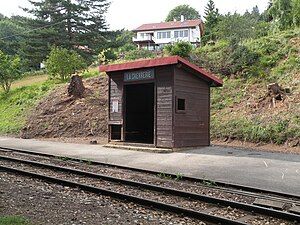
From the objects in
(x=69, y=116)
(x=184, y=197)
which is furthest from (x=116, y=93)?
(x=184, y=197)

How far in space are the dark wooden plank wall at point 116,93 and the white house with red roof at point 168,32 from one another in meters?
63.4

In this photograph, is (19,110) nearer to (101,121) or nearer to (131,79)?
(101,121)

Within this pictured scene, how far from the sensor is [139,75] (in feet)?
52.1

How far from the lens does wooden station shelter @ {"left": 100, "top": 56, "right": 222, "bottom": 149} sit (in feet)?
48.5

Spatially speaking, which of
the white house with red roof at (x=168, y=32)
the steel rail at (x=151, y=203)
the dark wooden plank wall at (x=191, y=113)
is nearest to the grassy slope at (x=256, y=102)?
the dark wooden plank wall at (x=191, y=113)

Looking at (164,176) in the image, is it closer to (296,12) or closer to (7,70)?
(296,12)

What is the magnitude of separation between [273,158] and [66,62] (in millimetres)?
19901

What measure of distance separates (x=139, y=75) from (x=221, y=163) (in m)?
5.82

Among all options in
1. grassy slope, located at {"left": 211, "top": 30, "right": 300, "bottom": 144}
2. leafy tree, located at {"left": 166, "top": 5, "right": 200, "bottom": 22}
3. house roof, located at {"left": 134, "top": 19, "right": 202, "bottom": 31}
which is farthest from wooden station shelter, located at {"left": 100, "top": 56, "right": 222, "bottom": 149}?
leafy tree, located at {"left": 166, "top": 5, "right": 200, "bottom": 22}

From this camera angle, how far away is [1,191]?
7504mm

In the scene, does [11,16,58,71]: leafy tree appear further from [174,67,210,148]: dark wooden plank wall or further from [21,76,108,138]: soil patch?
[174,67,210,148]: dark wooden plank wall

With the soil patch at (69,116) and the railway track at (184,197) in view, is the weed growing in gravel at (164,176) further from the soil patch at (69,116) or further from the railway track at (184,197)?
the soil patch at (69,116)

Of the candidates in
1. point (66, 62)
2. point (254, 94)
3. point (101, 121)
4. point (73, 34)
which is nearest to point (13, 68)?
point (66, 62)

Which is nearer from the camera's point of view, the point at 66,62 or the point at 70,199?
the point at 70,199
